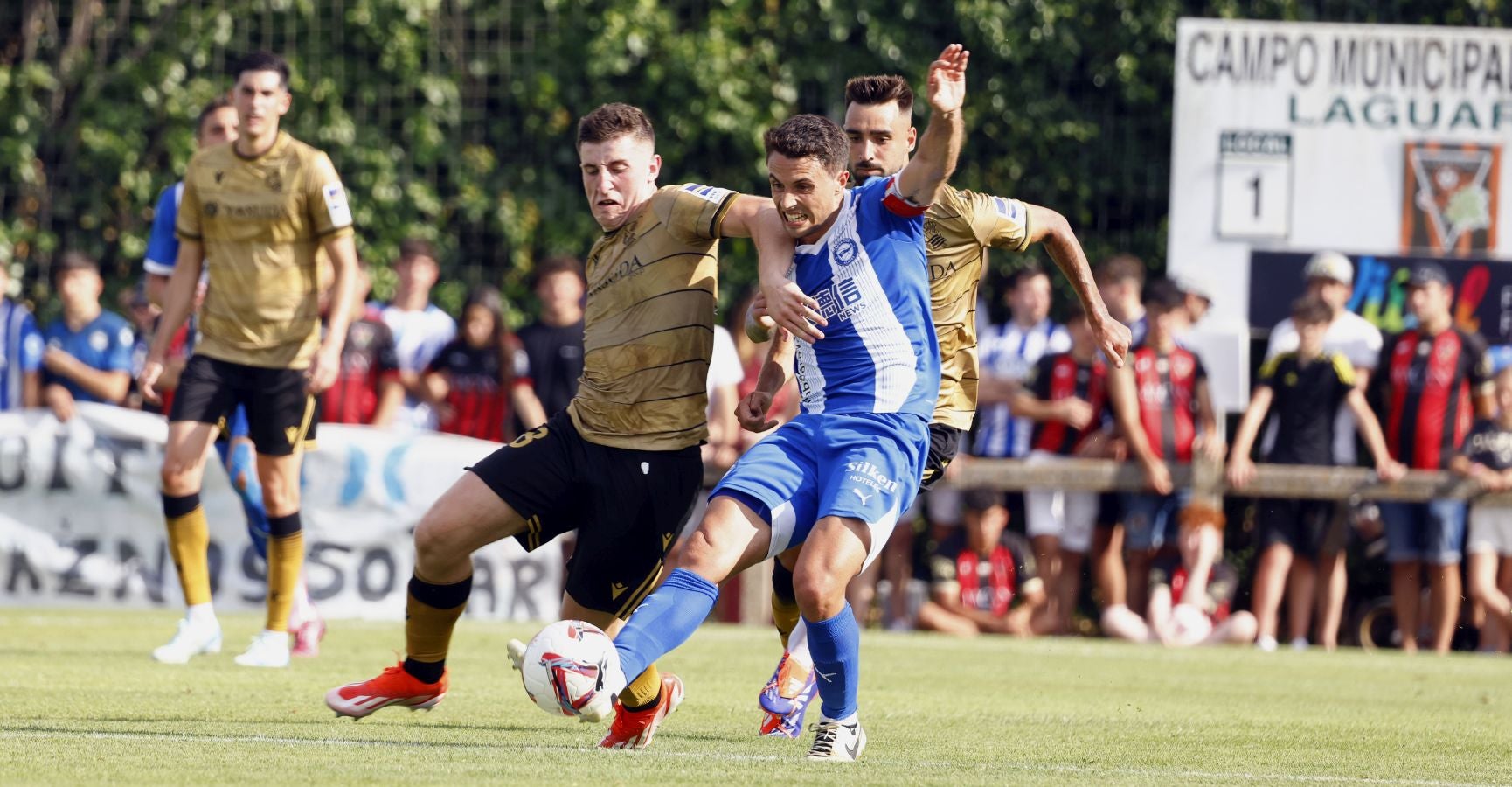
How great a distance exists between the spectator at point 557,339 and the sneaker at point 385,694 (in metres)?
5.87

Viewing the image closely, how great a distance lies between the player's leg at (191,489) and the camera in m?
8.14

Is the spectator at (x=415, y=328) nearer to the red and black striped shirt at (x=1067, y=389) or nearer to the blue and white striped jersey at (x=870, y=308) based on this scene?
the red and black striped shirt at (x=1067, y=389)

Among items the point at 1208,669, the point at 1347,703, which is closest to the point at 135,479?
the point at 1208,669

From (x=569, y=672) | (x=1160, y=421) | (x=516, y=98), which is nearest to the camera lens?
(x=569, y=672)

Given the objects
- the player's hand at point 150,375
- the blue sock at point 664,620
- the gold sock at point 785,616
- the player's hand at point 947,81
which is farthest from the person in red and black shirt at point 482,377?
the player's hand at point 947,81

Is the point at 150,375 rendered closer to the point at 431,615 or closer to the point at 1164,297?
the point at 431,615

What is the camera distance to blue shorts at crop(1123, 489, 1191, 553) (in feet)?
39.5

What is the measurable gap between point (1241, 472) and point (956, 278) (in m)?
5.68

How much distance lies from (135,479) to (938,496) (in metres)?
4.76

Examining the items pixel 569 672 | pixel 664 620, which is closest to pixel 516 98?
pixel 664 620

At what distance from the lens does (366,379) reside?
42.2 feet

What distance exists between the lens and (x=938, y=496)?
40.9 feet

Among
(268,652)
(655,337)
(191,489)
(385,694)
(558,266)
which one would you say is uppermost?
(558,266)

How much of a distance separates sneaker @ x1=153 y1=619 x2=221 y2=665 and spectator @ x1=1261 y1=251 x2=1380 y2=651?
6453mm
